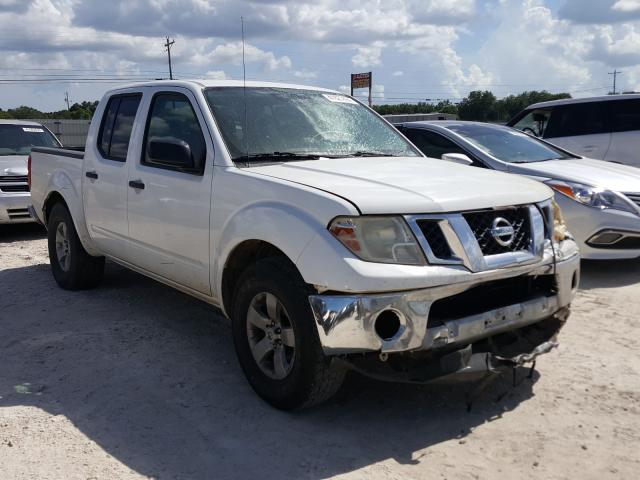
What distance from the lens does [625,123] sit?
10047mm

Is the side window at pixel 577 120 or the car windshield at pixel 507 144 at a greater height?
the side window at pixel 577 120

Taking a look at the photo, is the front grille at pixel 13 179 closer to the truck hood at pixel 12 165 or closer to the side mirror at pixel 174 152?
the truck hood at pixel 12 165

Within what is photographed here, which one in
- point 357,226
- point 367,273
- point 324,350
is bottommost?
point 324,350

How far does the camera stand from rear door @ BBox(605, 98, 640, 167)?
32.7 ft

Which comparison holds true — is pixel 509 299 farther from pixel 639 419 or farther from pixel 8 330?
pixel 8 330

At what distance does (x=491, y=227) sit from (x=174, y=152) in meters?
2.04

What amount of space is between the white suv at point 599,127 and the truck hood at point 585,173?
2.83 metres

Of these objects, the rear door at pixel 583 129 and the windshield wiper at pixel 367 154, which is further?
the rear door at pixel 583 129

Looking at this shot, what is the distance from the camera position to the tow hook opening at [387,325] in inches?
127

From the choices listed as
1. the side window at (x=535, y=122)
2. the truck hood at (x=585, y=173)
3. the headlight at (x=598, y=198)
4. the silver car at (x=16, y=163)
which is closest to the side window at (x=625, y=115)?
the side window at (x=535, y=122)

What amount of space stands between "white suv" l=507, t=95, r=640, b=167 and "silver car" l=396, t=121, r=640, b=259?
256 centimetres

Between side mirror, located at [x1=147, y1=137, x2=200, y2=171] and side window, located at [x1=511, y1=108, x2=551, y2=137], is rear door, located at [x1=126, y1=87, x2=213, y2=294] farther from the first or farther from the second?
side window, located at [x1=511, y1=108, x2=551, y2=137]

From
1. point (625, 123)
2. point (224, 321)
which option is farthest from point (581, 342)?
point (625, 123)

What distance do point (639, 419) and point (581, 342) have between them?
121 centimetres
